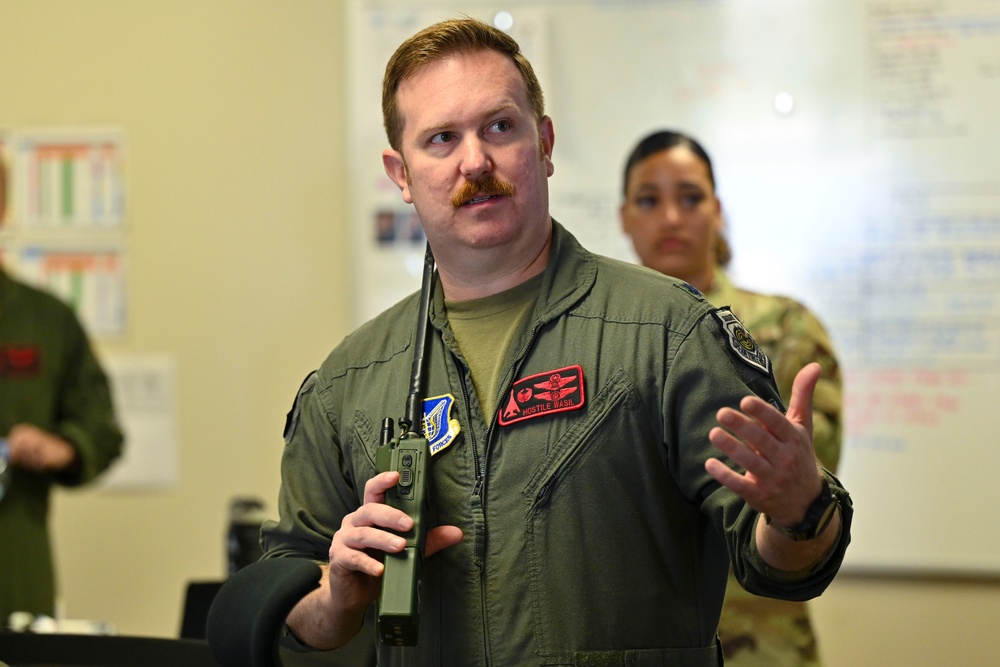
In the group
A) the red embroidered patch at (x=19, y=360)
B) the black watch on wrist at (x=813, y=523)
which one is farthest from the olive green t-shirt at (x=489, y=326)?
the red embroidered patch at (x=19, y=360)

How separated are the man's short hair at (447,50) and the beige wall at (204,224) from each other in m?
1.98

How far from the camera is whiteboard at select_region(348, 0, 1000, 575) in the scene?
10.1 feet

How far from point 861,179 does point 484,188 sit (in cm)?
203

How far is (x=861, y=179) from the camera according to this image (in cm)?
318

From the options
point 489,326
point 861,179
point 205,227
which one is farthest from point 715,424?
point 205,227

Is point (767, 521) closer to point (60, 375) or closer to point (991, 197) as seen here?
point (991, 197)

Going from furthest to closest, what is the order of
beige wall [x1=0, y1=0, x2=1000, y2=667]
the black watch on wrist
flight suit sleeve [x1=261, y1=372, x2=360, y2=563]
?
1. beige wall [x1=0, y1=0, x2=1000, y2=667]
2. flight suit sleeve [x1=261, y1=372, x2=360, y2=563]
3. the black watch on wrist

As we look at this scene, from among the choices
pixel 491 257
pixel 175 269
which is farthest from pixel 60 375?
pixel 491 257

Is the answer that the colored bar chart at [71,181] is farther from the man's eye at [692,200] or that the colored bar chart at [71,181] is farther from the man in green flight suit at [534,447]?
the man in green flight suit at [534,447]

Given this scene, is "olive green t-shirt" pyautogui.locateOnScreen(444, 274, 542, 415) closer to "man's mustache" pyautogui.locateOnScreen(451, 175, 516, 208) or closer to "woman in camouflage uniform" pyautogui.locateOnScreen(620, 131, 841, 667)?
"man's mustache" pyautogui.locateOnScreen(451, 175, 516, 208)

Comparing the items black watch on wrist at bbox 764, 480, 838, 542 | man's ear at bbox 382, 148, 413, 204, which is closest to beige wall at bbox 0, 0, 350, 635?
man's ear at bbox 382, 148, 413, 204

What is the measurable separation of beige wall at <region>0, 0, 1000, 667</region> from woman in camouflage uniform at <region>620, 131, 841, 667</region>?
129 cm

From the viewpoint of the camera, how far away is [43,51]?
3.69m

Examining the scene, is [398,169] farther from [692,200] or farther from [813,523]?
[692,200]
